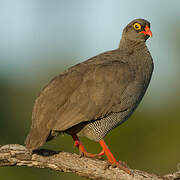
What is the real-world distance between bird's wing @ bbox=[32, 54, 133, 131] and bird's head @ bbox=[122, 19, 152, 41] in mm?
1326

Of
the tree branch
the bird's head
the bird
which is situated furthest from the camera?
the bird's head

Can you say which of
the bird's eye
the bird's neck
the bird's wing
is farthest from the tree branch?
the bird's eye

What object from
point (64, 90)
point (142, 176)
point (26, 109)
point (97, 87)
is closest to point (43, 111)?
point (64, 90)

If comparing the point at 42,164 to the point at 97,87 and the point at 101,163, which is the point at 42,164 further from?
the point at 97,87

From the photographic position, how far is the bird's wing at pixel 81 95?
27.1ft

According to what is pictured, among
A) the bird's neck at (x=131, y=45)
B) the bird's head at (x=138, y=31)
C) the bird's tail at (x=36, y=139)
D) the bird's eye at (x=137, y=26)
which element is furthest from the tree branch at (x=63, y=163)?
the bird's eye at (x=137, y=26)

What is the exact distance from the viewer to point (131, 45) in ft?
32.5

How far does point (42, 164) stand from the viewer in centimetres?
793

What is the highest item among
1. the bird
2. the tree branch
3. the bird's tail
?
the bird

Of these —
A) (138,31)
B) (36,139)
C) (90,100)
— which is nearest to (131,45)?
(138,31)

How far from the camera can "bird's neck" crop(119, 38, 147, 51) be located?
9.81m

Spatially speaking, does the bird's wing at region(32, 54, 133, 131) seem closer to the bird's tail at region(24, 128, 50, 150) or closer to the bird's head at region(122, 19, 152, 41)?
the bird's tail at region(24, 128, 50, 150)

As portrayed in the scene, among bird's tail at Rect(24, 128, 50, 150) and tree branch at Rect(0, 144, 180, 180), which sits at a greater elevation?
bird's tail at Rect(24, 128, 50, 150)

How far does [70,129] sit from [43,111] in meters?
0.69
